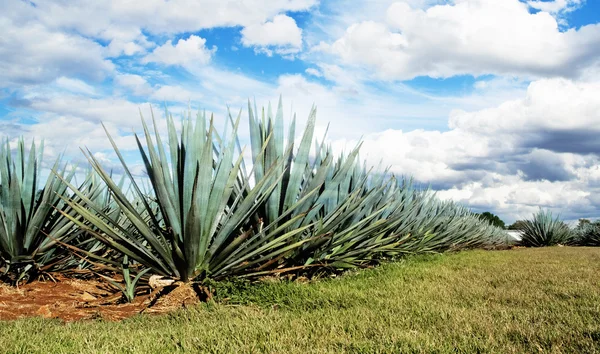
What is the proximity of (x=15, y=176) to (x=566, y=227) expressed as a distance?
815 inches

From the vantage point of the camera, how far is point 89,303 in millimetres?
4547

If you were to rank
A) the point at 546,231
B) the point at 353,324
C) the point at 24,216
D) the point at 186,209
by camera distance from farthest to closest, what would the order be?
the point at 546,231 → the point at 24,216 → the point at 186,209 → the point at 353,324

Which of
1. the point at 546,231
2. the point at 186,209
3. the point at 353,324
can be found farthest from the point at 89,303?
the point at 546,231

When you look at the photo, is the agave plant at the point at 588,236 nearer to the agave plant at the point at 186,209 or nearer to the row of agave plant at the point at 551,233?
the row of agave plant at the point at 551,233

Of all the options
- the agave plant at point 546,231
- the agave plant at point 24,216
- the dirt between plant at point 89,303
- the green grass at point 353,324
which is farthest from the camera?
the agave plant at point 546,231

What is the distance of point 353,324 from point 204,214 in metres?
1.60

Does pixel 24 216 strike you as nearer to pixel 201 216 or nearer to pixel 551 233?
pixel 201 216

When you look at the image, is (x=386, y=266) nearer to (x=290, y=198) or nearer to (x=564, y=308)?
(x=290, y=198)

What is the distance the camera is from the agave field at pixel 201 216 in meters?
4.32

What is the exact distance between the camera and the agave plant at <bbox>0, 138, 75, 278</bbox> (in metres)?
5.62

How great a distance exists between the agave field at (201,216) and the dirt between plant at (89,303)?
14cm

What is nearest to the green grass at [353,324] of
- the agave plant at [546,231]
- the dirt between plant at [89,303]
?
the dirt between plant at [89,303]

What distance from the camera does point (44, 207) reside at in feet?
19.0

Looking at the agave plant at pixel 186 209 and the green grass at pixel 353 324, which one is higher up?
the agave plant at pixel 186 209
